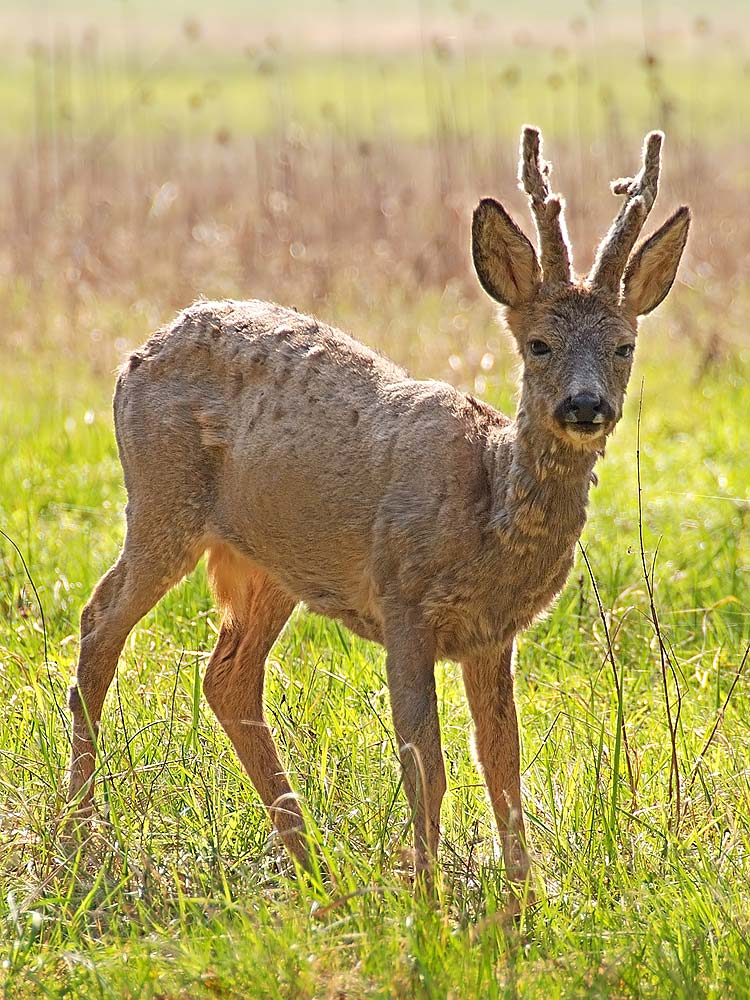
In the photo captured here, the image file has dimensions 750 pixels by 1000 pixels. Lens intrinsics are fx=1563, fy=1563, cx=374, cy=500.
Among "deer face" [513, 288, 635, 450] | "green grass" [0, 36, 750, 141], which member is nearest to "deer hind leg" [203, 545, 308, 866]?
"deer face" [513, 288, 635, 450]

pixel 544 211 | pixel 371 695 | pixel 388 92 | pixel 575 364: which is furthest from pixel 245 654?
pixel 388 92

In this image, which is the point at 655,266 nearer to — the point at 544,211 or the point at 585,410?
the point at 544,211

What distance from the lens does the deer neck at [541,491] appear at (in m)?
4.43

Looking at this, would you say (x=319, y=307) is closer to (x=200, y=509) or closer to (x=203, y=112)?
(x=200, y=509)

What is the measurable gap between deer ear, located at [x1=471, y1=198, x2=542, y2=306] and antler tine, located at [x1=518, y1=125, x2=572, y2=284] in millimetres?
45

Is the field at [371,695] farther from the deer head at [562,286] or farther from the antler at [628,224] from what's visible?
the antler at [628,224]

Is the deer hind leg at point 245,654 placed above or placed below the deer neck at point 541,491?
below

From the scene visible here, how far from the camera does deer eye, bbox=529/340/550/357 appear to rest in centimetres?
442

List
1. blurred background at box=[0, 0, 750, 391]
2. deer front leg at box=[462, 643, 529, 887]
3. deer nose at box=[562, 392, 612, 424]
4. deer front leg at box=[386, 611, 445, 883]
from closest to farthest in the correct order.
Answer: deer nose at box=[562, 392, 612, 424] → deer front leg at box=[386, 611, 445, 883] → deer front leg at box=[462, 643, 529, 887] → blurred background at box=[0, 0, 750, 391]

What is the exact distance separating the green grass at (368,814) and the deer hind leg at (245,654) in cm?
10

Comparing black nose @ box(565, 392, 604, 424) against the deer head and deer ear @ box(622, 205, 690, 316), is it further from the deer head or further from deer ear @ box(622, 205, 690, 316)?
deer ear @ box(622, 205, 690, 316)

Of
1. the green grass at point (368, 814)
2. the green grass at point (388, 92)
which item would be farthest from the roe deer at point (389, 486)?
the green grass at point (388, 92)

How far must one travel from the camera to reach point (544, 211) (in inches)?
172

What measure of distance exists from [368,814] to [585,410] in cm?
134
